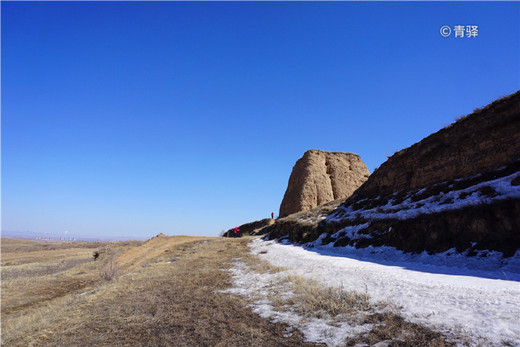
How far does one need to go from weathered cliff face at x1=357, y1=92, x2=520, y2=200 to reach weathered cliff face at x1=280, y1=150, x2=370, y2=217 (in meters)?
16.2

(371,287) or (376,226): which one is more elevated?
(376,226)

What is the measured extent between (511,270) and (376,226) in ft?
23.6

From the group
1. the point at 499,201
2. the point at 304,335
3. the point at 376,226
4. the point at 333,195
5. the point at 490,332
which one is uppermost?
the point at 333,195

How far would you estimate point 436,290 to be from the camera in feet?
19.4

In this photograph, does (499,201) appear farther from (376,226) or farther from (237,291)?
(237,291)

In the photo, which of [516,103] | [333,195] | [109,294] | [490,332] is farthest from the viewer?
[333,195]

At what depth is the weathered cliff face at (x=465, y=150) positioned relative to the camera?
11625mm

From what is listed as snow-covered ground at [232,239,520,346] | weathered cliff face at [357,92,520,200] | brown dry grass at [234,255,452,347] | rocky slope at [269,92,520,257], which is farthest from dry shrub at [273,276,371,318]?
weathered cliff face at [357,92,520,200]

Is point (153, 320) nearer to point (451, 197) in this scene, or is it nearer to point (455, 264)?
point (455, 264)

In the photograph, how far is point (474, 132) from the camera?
13422 millimetres

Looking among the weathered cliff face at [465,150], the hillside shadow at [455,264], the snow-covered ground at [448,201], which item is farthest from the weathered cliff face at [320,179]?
the hillside shadow at [455,264]

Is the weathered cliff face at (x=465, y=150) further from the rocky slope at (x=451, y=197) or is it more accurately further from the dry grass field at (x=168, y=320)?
the dry grass field at (x=168, y=320)

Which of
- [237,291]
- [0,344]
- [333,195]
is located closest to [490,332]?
[237,291]

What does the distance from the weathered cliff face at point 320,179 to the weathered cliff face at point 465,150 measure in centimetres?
1617
